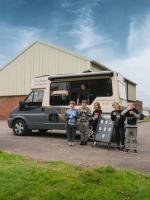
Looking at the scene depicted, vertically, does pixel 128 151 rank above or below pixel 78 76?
below

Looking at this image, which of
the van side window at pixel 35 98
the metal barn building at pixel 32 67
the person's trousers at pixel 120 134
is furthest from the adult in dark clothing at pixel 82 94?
the metal barn building at pixel 32 67

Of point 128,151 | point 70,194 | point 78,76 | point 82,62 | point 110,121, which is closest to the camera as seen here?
point 70,194

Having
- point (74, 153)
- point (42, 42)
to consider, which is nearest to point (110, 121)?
point (74, 153)

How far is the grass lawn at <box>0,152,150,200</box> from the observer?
6.06 metres

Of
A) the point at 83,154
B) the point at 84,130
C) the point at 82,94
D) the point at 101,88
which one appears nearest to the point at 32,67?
the point at 82,94

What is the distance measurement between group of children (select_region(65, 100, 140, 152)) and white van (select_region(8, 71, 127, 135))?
A: 33.8 inches

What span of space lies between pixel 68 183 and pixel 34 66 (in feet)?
94.6

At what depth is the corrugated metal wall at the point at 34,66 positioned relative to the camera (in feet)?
106

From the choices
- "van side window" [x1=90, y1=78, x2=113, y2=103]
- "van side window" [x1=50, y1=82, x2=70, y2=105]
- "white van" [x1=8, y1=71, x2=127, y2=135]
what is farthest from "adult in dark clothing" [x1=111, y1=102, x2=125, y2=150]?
"van side window" [x1=50, y1=82, x2=70, y2=105]

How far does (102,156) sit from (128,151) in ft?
5.45

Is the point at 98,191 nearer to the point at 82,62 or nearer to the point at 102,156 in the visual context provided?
the point at 102,156

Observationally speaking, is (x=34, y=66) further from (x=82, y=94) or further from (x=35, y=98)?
(x=82, y=94)

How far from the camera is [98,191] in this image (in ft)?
20.5

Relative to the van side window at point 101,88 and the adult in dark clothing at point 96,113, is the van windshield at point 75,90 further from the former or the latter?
the adult in dark clothing at point 96,113
